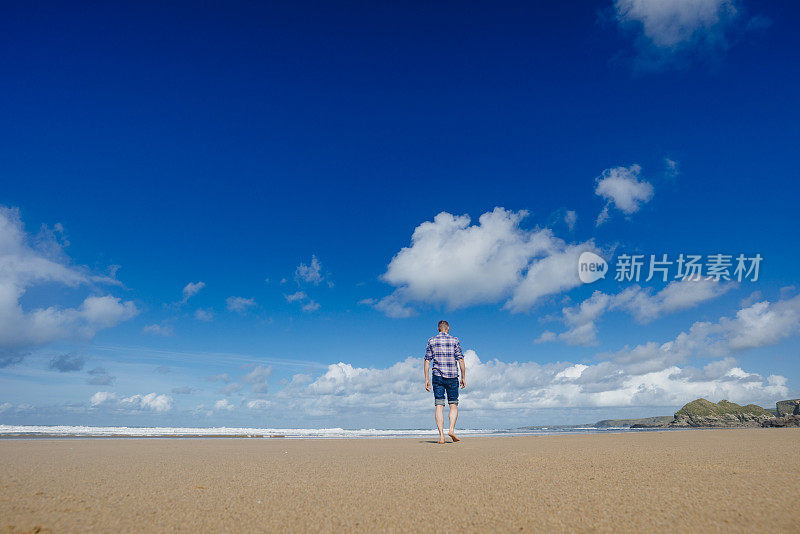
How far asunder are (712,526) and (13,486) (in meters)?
4.11

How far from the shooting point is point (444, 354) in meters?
8.72

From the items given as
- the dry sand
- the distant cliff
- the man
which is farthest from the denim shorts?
the distant cliff

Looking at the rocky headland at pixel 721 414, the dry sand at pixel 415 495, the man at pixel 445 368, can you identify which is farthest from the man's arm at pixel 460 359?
the rocky headland at pixel 721 414

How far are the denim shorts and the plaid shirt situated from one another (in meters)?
0.10

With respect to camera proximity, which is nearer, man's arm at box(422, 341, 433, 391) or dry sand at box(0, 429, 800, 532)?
dry sand at box(0, 429, 800, 532)

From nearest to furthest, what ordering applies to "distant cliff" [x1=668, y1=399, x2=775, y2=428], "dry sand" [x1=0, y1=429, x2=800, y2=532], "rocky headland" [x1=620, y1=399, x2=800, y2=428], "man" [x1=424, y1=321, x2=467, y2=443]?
"dry sand" [x1=0, y1=429, x2=800, y2=532]
"man" [x1=424, y1=321, x2=467, y2=443]
"rocky headland" [x1=620, y1=399, x2=800, y2=428]
"distant cliff" [x1=668, y1=399, x2=775, y2=428]

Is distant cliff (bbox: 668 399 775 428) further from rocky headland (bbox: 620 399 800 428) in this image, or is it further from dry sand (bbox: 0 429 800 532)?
dry sand (bbox: 0 429 800 532)

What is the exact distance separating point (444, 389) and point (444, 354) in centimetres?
67

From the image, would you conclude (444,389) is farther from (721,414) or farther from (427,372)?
(721,414)

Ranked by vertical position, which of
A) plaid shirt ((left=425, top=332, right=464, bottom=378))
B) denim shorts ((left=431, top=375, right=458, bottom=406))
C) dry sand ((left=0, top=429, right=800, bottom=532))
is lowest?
dry sand ((left=0, top=429, right=800, bottom=532))

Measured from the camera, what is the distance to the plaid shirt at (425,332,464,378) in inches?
341

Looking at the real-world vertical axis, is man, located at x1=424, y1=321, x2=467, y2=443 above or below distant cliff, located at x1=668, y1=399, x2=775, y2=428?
above

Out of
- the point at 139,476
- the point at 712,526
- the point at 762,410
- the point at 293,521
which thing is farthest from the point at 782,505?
the point at 762,410

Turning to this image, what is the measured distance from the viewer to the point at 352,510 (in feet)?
8.02
